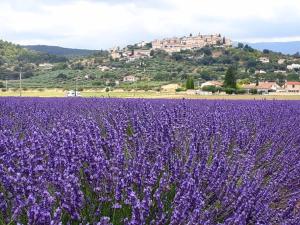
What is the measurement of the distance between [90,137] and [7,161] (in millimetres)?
522

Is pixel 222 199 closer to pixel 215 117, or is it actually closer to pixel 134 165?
pixel 134 165

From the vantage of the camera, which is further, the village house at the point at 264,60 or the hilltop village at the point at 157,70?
the village house at the point at 264,60

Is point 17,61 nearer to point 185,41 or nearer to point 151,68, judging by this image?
point 151,68

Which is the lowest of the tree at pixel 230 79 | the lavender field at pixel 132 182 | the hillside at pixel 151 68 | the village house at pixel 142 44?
the lavender field at pixel 132 182

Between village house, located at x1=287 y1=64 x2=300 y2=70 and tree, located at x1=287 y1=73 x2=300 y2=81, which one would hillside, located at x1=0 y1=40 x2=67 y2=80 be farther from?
village house, located at x1=287 y1=64 x2=300 y2=70

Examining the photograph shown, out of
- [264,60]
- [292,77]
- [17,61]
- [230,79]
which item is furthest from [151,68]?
[230,79]

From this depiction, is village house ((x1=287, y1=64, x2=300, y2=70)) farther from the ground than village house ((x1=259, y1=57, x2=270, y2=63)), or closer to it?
closer to it

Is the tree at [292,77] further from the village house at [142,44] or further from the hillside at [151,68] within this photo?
the village house at [142,44]

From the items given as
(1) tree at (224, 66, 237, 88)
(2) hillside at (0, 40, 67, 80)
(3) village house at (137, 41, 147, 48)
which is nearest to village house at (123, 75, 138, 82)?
(2) hillside at (0, 40, 67, 80)

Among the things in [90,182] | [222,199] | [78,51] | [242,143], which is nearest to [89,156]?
[90,182]

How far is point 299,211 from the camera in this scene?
3.41 m

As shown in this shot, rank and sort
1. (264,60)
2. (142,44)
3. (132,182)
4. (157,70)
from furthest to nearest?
(142,44)
(264,60)
(157,70)
(132,182)

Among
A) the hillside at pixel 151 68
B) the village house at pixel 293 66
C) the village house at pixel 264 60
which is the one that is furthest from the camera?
the village house at pixel 264 60

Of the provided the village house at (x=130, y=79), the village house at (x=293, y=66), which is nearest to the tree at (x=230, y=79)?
the village house at (x=130, y=79)
